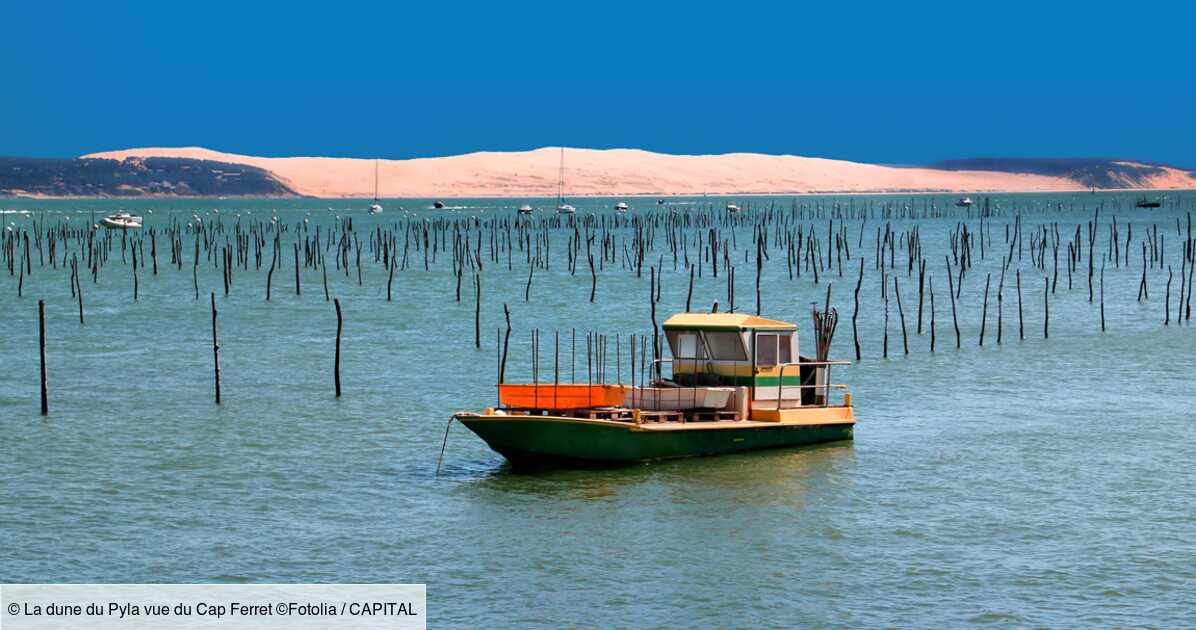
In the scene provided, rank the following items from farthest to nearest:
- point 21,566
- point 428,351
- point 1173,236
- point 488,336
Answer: point 1173,236
point 488,336
point 428,351
point 21,566

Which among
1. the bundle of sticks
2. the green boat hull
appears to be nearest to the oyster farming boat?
the green boat hull

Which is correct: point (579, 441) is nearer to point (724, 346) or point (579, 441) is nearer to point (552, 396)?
point (552, 396)

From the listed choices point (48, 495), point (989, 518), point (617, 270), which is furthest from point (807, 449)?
point (617, 270)

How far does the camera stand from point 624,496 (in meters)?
28.5

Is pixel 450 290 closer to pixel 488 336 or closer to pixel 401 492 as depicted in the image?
pixel 488 336

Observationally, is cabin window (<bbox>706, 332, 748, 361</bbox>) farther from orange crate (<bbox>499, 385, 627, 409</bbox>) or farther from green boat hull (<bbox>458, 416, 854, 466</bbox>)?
orange crate (<bbox>499, 385, 627, 409</bbox>)

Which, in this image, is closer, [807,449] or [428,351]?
[807,449]

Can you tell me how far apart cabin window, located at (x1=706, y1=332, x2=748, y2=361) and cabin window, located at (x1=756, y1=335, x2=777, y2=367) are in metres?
0.39

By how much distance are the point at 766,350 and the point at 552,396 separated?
190 inches

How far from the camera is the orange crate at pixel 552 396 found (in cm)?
3098

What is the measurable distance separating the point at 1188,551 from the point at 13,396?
2869cm

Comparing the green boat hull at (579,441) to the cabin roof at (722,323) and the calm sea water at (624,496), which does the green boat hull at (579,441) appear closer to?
the calm sea water at (624,496)

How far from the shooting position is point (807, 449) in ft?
109

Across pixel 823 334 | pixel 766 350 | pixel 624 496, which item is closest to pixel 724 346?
pixel 766 350
